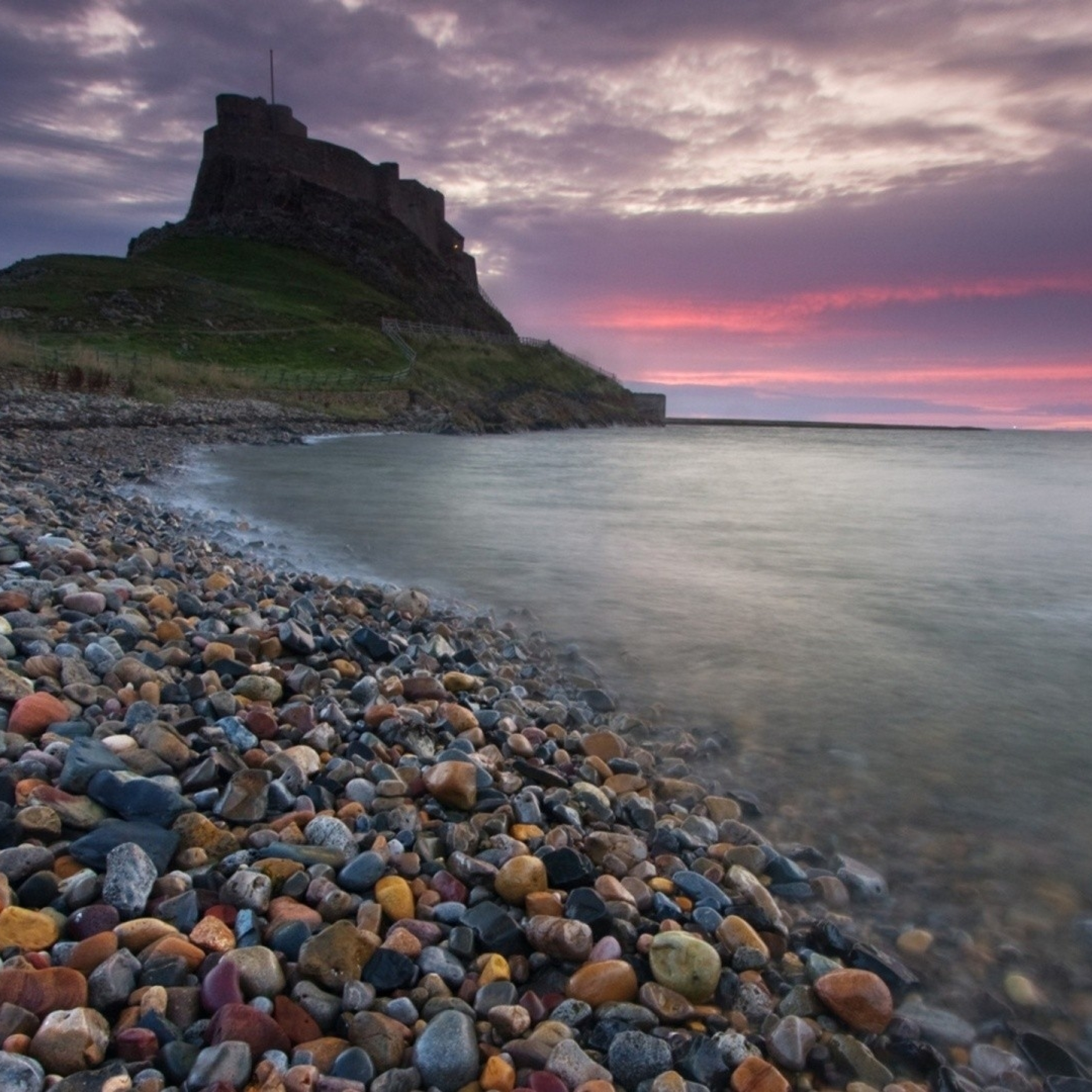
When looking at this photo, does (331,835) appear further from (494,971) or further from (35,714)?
(35,714)

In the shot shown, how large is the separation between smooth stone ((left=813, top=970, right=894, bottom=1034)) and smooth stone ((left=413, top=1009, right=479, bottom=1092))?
121 cm

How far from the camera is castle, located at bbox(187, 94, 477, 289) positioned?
92.1 m

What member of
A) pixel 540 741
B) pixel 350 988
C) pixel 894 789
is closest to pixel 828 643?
pixel 894 789

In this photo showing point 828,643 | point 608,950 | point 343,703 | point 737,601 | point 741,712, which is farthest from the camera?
point 737,601

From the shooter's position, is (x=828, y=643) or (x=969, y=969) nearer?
(x=969, y=969)

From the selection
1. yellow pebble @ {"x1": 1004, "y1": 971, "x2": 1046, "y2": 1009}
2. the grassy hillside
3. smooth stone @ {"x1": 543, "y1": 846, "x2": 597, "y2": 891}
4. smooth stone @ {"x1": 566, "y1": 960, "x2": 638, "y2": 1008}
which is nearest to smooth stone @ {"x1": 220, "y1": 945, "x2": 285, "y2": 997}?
smooth stone @ {"x1": 566, "y1": 960, "x2": 638, "y2": 1008}

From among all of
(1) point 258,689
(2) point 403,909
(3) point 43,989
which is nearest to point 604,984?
(2) point 403,909

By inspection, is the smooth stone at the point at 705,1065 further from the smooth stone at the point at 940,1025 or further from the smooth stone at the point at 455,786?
the smooth stone at the point at 455,786

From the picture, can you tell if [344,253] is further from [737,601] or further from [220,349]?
[737,601]

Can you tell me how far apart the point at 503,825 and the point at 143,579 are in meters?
4.05

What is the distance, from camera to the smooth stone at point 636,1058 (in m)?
2.30

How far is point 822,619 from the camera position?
28.7 feet

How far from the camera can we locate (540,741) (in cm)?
452

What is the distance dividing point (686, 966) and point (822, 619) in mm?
6526
